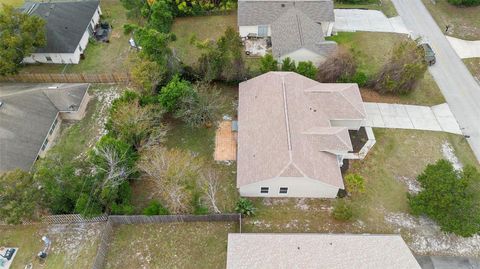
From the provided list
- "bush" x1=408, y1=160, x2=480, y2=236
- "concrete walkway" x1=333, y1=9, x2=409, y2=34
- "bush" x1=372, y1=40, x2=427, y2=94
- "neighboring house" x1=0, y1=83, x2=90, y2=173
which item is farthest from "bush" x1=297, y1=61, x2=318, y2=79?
"neighboring house" x1=0, y1=83, x2=90, y2=173

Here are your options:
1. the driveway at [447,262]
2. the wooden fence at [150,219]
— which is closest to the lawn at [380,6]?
the driveway at [447,262]

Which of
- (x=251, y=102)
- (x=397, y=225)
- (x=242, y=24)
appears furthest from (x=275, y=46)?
(x=397, y=225)

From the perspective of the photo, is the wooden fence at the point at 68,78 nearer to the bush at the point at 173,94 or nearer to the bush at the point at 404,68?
the bush at the point at 173,94

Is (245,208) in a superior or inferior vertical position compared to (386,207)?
superior

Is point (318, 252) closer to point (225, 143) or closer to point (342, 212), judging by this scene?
point (342, 212)

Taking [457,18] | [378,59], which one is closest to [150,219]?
[378,59]
